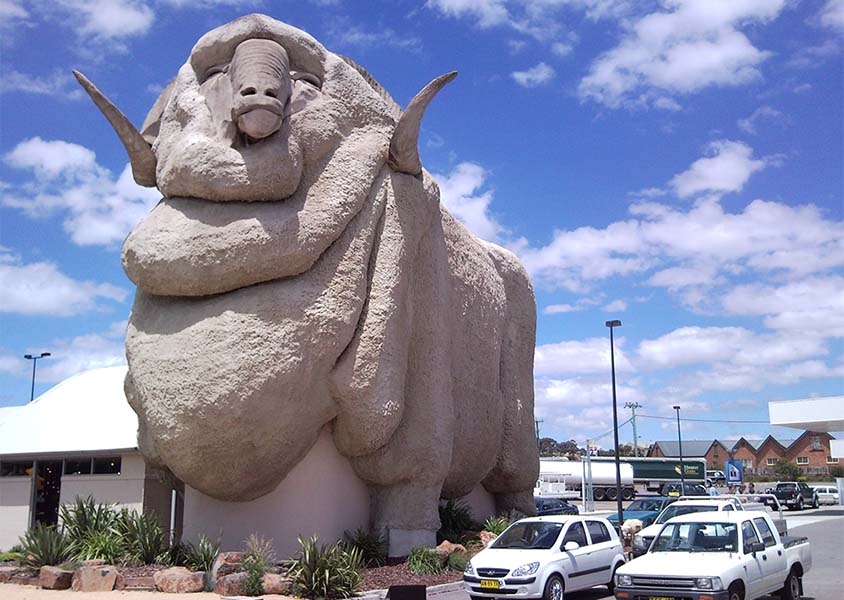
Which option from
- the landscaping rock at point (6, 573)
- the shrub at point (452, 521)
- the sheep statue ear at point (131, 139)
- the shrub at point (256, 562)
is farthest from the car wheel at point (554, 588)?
the sheep statue ear at point (131, 139)

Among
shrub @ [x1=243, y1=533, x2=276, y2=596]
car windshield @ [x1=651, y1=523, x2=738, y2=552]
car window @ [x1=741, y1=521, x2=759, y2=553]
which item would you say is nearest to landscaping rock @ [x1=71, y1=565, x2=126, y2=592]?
shrub @ [x1=243, y1=533, x2=276, y2=596]

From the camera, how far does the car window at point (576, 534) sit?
12859 mm

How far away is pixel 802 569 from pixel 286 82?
36.9ft

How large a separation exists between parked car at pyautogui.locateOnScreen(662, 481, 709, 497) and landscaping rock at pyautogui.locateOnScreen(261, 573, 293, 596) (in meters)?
30.1

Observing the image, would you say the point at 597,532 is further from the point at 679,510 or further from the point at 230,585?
the point at 230,585

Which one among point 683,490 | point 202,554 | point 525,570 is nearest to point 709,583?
point 525,570

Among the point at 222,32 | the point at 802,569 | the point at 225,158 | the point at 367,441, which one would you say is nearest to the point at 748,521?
the point at 802,569

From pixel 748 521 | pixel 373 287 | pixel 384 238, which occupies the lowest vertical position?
pixel 748 521

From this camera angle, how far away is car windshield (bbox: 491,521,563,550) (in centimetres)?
1268

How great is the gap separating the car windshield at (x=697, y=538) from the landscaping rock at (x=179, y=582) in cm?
666

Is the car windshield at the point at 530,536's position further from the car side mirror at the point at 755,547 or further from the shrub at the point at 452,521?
the shrub at the point at 452,521

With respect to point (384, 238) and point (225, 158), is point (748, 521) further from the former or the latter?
point (225, 158)

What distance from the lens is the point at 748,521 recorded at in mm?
11805

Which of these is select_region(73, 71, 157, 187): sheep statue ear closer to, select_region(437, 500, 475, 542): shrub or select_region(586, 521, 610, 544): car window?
select_region(437, 500, 475, 542): shrub
